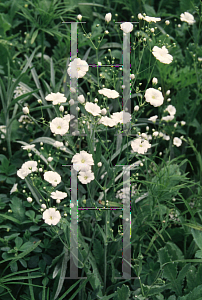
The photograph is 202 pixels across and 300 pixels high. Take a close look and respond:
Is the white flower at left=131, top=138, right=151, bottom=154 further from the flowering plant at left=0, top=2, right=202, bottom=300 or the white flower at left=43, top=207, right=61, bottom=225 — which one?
the white flower at left=43, top=207, right=61, bottom=225

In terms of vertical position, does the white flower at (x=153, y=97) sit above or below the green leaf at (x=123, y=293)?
above

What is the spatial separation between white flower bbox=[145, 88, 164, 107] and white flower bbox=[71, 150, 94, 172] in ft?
1.02

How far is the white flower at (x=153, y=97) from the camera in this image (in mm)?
1198

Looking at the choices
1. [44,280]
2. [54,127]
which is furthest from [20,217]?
[54,127]

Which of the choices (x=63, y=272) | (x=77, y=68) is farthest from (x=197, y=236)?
(x=77, y=68)

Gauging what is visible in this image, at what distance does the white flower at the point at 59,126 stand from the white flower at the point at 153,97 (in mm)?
325

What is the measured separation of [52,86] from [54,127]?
0.81 metres

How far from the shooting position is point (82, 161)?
3.88ft

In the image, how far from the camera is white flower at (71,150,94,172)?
3.79 feet

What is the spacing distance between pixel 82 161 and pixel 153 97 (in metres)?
0.38

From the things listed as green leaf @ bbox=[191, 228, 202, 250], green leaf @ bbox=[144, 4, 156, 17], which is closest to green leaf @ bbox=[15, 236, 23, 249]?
green leaf @ bbox=[191, 228, 202, 250]

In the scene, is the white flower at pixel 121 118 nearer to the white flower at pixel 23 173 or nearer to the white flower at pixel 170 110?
the white flower at pixel 23 173

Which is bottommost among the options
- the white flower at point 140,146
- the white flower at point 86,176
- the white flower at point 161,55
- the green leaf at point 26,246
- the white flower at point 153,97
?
the green leaf at point 26,246

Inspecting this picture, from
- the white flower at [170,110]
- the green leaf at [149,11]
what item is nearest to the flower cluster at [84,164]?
the white flower at [170,110]
